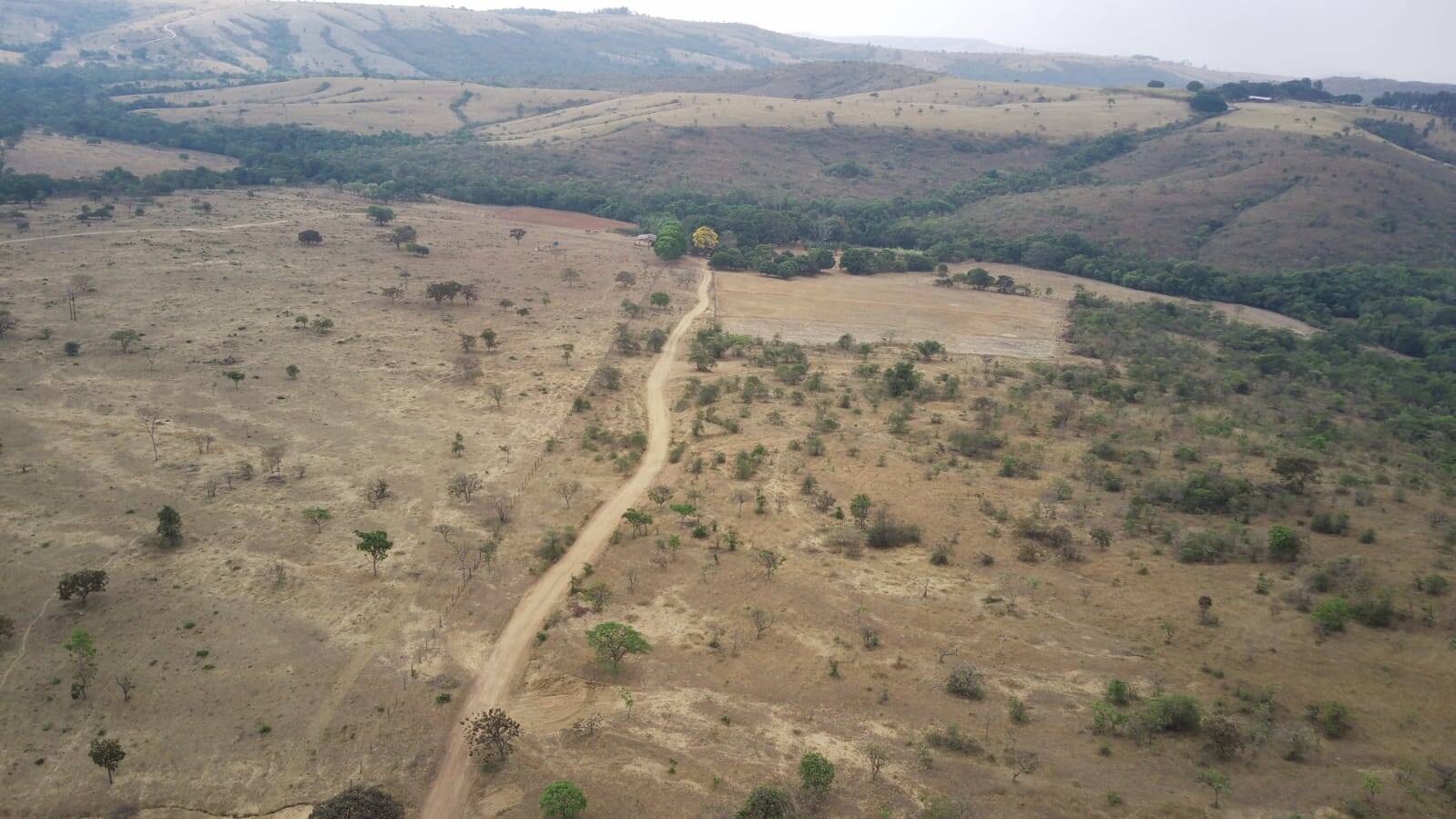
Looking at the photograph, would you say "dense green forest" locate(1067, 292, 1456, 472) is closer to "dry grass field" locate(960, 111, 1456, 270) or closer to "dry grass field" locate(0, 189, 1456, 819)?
"dry grass field" locate(0, 189, 1456, 819)

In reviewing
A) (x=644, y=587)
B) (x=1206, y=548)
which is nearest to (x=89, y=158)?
(x=644, y=587)

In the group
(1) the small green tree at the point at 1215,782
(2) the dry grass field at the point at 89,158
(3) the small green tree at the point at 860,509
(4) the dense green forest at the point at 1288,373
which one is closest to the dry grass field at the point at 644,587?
(1) the small green tree at the point at 1215,782

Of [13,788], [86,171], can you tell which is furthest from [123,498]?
[86,171]

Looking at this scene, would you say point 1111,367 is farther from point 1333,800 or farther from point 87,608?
point 87,608

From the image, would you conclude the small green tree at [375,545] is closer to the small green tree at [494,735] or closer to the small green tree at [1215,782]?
the small green tree at [494,735]

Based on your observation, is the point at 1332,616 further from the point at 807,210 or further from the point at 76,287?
the point at 807,210

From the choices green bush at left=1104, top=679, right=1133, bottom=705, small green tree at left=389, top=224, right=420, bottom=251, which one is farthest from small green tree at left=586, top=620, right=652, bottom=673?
small green tree at left=389, top=224, right=420, bottom=251
